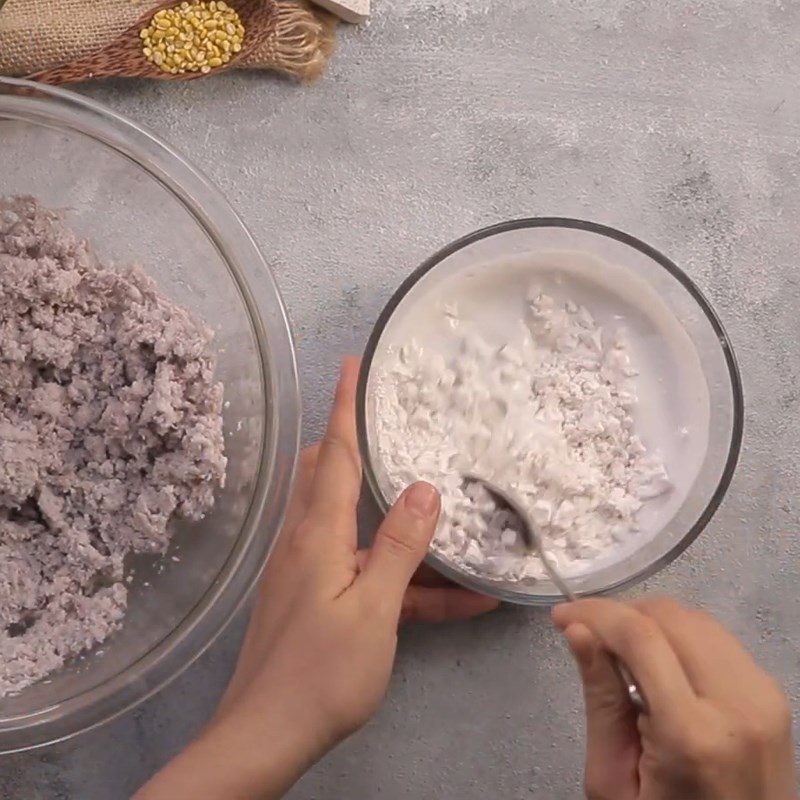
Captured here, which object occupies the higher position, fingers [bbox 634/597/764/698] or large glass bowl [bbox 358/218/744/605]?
large glass bowl [bbox 358/218/744/605]

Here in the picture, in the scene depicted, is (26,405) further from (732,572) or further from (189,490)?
(732,572)

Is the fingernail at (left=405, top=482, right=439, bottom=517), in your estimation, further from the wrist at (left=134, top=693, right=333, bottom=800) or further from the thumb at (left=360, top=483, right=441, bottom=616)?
the wrist at (left=134, top=693, right=333, bottom=800)

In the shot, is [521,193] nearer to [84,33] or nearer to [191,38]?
[191,38]

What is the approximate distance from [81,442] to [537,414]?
52 cm

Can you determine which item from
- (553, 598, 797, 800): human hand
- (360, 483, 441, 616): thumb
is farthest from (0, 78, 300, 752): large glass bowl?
(553, 598, 797, 800): human hand

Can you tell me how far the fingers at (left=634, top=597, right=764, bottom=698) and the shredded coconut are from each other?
14cm

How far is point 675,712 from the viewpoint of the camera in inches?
32.2

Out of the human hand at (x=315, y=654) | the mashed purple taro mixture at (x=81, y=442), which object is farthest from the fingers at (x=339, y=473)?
the mashed purple taro mixture at (x=81, y=442)

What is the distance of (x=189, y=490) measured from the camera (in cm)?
99

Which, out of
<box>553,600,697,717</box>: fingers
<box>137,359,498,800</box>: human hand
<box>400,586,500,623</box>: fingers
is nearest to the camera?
<box>553,600,697,717</box>: fingers

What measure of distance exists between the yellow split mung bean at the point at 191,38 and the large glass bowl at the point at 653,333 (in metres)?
0.40

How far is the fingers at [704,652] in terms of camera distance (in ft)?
2.87

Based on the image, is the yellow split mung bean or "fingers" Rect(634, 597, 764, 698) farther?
the yellow split mung bean

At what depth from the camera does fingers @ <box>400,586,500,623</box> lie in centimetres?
110
